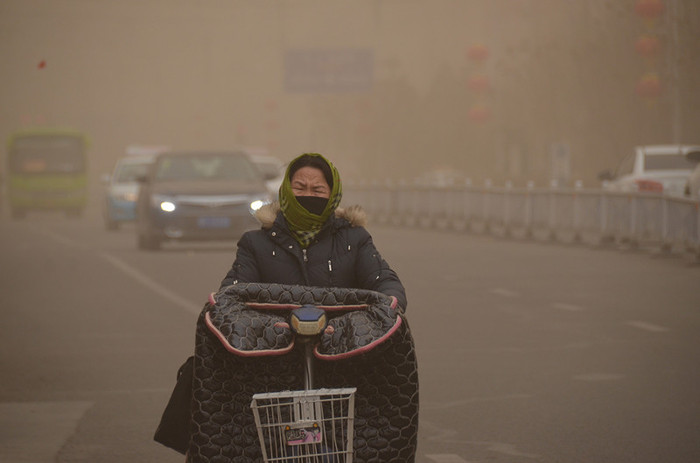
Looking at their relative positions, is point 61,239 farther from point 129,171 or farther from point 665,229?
point 665,229

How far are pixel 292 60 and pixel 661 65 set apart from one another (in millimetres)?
26246

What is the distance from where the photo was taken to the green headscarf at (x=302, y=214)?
5.16 metres

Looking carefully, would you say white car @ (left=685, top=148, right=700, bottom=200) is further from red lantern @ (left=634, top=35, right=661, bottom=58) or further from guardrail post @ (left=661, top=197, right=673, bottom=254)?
red lantern @ (left=634, top=35, right=661, bottom=58)

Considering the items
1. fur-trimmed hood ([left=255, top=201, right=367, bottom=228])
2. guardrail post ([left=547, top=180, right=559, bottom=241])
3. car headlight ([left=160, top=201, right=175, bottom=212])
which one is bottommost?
guardrail post ([left=547, top=180, right=559, bottom=241])

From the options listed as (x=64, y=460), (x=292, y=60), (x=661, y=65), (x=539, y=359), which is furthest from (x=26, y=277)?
(x=292, y=60)

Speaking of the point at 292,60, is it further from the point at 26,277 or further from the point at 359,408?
the point at 359,408

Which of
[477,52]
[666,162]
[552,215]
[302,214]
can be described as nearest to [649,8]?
[666,162]

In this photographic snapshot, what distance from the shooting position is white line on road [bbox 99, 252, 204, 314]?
50.1ft

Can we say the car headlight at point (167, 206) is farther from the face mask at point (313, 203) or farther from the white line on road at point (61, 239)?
the face mask at point (313, 203)

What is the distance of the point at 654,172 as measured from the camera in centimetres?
2830

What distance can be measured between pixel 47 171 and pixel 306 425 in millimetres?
48704

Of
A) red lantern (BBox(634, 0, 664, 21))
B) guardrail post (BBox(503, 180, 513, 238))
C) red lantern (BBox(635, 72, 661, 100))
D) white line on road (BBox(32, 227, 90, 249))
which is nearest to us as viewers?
white line on road (BBox(32, 227, 90, 249))

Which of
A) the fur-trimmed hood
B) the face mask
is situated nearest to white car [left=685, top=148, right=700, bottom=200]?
the fur-trimmed hood

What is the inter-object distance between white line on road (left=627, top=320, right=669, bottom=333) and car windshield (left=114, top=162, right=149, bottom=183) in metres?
25.1
